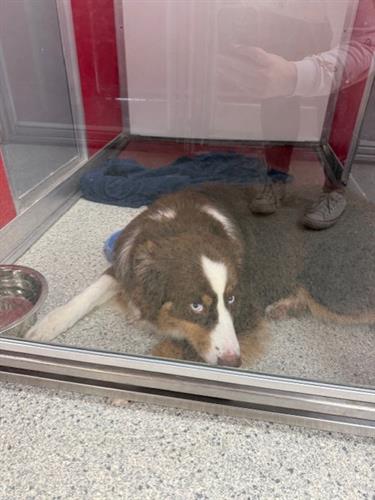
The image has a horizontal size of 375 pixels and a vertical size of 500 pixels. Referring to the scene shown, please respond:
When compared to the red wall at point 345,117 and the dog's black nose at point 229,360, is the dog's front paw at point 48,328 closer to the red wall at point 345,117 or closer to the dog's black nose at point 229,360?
the dog's black nose at point 229,360

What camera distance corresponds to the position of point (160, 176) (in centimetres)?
203

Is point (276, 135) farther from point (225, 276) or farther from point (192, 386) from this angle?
point (192, 386)

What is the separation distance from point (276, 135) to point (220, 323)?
1.37 meters

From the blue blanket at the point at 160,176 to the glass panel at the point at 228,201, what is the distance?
0.01 m

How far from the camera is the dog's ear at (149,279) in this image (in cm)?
117

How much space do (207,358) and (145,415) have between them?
0.24m

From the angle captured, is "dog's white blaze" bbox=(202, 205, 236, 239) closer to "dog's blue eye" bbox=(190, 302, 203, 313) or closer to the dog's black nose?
"dog's blue eye" bbox=(190, 302, 203, 313)

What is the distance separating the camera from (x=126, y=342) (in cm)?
124

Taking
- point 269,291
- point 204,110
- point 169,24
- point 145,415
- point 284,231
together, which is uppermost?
point 169,24

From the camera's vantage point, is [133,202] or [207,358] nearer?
[207,358]

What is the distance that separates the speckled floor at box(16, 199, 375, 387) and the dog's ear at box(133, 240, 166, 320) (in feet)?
0.31

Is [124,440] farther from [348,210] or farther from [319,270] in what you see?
[348,210]

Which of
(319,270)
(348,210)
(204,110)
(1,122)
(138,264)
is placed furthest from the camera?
(204,110)

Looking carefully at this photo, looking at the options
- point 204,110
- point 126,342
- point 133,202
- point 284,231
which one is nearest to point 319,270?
point 284,231
